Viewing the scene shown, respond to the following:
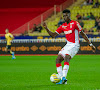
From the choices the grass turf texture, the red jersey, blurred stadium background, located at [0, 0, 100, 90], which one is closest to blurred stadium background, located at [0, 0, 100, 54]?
blurred stadium background, located at [0, 0, 100, 90]

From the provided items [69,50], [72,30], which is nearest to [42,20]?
[72,30]

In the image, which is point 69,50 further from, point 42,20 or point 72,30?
point 42,20

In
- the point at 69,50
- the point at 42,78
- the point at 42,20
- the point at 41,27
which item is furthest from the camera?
the point at 42,20

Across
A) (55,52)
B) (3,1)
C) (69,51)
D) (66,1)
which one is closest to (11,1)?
(3,1)

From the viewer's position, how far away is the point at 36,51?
2673 centimetres

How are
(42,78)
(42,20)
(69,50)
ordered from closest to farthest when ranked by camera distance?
(69,50), (42,78), (42,20)

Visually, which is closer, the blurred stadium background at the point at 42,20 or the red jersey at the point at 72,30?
the red jersey at the point at 72,30

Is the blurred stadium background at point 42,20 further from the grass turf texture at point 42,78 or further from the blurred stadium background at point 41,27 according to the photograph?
the grass turf texture at point 42,78

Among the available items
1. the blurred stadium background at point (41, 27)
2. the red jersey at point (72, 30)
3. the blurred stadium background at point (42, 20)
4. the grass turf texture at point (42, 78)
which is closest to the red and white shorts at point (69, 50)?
the red jersey at point (72, 30)

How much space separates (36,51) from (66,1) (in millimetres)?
10056

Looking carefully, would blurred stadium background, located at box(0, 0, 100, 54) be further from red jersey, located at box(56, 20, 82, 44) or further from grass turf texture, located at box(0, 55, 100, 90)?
red jersey, located at box(56, 20, 82, 44)

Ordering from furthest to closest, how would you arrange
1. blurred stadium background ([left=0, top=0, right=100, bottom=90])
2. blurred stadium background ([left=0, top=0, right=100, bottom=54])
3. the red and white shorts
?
blurred stadium background ([left=0, top=0, right=100, bottom=54]) → blurred stadium background ([left=0, top=0, right=100, bottom=90]) → the red and white shorts

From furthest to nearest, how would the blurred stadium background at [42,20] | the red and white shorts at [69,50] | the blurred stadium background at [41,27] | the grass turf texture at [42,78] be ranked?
the blurred stadium background at [42,20]
the blurred stadium background at [41,27]
the red and white shorts at [69,50]
the grass turf texture at [42,78]

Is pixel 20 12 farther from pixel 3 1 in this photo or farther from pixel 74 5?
pixel 74 5
